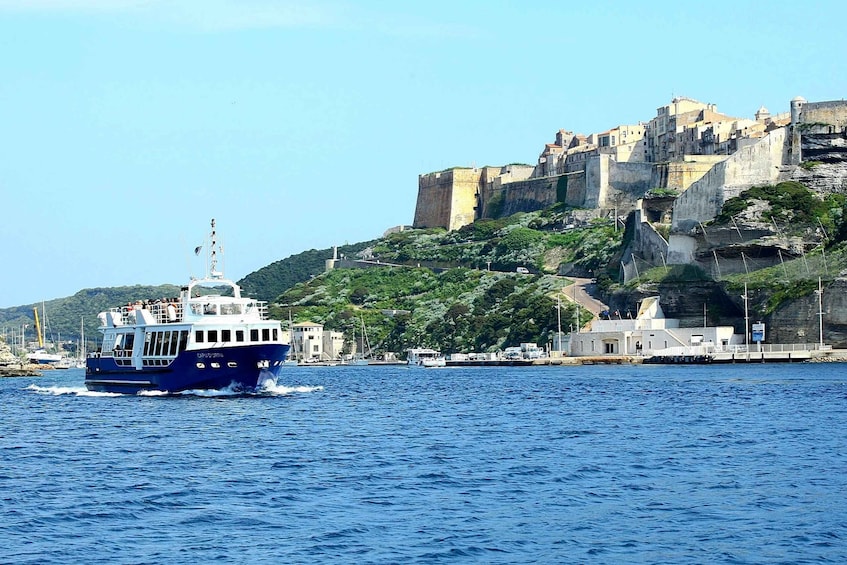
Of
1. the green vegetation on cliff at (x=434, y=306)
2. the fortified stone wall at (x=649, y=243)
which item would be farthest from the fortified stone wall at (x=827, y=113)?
the green vegetation on cliff at (x=434, y=306)

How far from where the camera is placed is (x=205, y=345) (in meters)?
52.1

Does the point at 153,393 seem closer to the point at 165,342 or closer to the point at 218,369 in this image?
the point at 165,342

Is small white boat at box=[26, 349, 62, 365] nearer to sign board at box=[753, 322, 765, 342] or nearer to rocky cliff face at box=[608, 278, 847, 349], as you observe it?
rocky cliff face at box=[608, 278, 847, 349]

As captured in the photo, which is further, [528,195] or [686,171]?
[528,195]

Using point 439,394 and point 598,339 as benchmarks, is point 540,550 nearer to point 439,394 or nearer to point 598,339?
point 439,394

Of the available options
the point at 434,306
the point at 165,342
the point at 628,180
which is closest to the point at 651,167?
the point at 628,180

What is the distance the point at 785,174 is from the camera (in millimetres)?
104000

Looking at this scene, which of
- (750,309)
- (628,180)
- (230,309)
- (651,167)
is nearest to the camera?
(230,309)

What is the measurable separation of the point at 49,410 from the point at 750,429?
27.2 m

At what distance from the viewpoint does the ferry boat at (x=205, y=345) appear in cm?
5209

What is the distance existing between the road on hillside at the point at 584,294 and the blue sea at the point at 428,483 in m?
62.4

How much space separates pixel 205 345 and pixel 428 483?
2545 centimetres

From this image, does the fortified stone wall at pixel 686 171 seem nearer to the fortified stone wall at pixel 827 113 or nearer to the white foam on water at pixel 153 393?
the fortified stone wall at pixel 827 113

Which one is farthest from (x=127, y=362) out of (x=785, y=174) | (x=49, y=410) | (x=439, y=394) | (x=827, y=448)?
(x=785, y=174)
